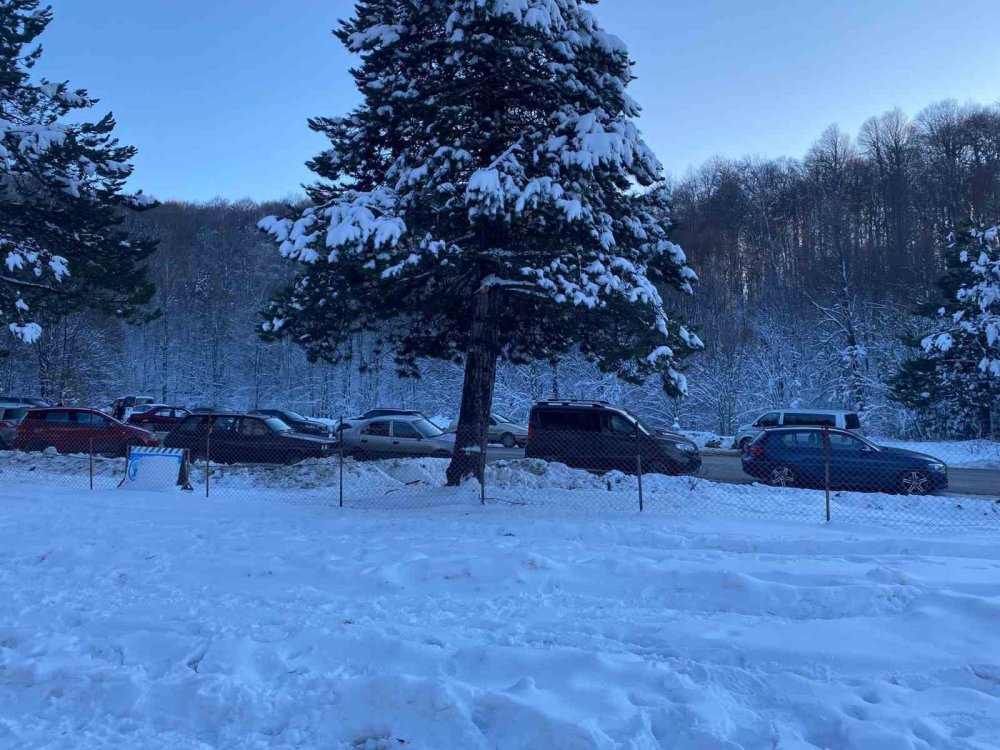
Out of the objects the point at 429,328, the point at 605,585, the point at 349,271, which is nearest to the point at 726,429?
the point at 429,328

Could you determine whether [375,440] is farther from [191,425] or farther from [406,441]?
[191,425]

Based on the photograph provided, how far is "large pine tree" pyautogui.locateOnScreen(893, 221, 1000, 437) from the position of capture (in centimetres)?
2645

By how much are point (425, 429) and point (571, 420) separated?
5.07 m

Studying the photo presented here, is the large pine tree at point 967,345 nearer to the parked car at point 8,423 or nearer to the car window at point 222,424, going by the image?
the car window at point 222,424

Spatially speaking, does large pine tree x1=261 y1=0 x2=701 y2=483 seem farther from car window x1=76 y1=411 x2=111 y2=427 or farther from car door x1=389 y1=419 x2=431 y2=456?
car window x1=76 y1=411 x2=111 y2=427

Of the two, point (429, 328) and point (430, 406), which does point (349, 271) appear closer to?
point (429, 328)

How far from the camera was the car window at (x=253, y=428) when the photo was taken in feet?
59.8

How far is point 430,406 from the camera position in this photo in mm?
46094

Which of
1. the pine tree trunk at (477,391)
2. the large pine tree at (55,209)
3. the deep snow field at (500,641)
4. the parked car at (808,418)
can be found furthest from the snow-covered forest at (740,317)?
the deep snow field at (500,641)

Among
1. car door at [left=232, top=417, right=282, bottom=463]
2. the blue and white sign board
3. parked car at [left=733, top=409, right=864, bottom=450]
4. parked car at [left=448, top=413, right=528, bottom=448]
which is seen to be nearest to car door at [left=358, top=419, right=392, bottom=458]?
car door at [left=232, top=417, right=282, bottom=463]

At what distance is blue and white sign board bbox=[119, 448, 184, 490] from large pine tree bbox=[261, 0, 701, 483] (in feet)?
11.4

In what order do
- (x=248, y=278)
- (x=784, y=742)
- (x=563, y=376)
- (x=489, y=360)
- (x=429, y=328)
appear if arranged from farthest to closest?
1. (x=248, y=278)
2. (x=563, y=376)
3. (x=429, y=328)
4. (x=489, y=360)
5. (x=784, y=742)

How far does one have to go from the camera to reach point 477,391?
13000 mm

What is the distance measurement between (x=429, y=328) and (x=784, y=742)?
11752 mm
